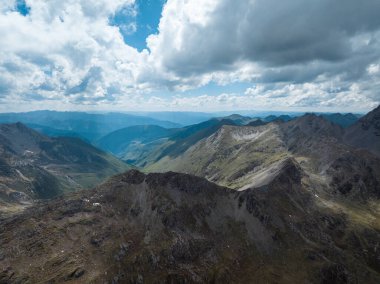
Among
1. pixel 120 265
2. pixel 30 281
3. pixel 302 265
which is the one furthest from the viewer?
pixel 302 265

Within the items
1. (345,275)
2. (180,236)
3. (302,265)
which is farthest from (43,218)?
(345,275)

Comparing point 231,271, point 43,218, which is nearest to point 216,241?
point 231,271

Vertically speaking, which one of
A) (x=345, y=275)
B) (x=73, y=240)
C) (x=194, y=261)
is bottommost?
(x=345, y=275)

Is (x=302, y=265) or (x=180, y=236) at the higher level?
(x=180, y=236)

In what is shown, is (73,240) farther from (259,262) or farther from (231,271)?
(259,262)

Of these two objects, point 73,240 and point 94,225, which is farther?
point 94,225

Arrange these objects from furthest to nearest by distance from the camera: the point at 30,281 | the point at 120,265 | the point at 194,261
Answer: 1. the point at 194,261
2. the point at 120,265
3. the point at 30,281

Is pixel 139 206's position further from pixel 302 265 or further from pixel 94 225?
pixel 302 265

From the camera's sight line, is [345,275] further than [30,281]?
Yes

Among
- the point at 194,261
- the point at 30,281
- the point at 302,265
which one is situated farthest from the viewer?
the point at 302,265
